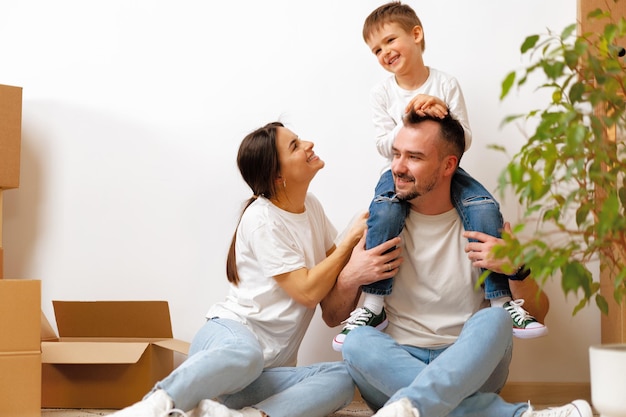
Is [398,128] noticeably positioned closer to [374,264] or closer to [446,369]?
[374,264]

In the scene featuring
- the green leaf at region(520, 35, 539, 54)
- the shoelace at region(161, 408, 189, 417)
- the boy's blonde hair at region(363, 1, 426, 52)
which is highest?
the boy's blonde hair at region(363, 1, 426, 52)

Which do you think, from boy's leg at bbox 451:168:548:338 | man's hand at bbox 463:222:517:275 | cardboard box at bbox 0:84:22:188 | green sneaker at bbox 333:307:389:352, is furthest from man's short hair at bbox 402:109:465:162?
cardboard box at bbox 0:84:22:188

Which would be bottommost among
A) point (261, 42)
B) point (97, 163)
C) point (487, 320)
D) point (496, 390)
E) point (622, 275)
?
point (496, 390)

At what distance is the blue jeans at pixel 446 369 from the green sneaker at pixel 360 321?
47 mm

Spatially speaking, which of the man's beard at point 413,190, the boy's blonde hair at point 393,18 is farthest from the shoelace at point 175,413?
the boy's blonde hair at point 393,18

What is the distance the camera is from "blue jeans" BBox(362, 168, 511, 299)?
179 centimetres

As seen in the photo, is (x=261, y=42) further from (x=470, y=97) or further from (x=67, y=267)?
(x=67, y=267)

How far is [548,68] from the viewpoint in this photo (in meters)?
1.07

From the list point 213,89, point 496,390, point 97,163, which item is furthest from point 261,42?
point 496,390

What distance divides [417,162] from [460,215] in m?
0.17

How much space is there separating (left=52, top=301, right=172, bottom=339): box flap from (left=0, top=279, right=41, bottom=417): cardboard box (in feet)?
1.16

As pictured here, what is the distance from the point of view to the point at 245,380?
1.70m

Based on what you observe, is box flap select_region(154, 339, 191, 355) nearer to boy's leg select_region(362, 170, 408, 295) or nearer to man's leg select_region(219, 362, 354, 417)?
man's leg select_region(219, 362, 354, 417)

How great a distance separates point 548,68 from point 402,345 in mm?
913
